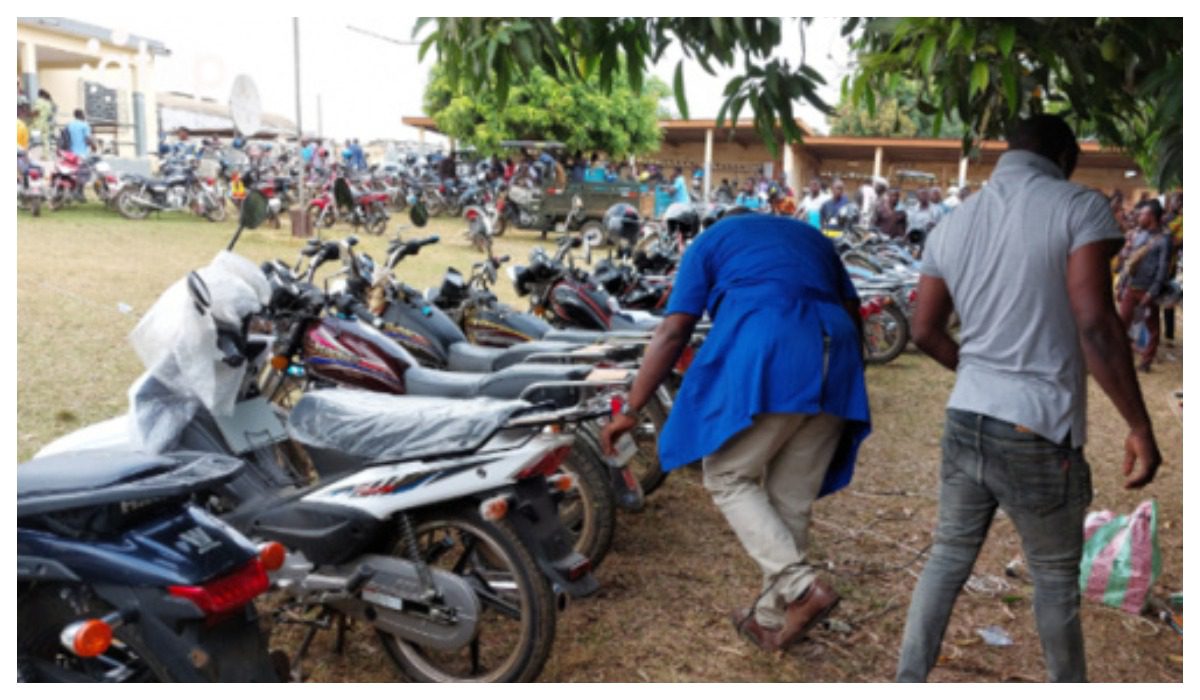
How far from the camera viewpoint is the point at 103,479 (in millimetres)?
2139

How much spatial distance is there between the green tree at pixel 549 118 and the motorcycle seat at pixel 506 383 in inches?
682

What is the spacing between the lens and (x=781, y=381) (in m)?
2.88

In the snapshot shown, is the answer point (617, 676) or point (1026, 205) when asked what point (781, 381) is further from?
point (617, 676)

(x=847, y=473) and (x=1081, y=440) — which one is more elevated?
(x=1081, y=440)

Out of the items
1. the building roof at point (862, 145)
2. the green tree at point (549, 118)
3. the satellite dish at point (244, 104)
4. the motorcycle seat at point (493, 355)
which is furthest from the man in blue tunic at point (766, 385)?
the building roof at point (862, 145)

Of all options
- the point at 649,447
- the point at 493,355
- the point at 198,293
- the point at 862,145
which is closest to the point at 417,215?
the point at 493,355

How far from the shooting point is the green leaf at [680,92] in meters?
2.75

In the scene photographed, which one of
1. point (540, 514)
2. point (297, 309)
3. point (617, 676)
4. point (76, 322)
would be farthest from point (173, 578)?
point (76, 322)

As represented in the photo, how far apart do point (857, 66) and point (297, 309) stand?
7.86 feet

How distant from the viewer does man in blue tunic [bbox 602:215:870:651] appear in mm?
2889

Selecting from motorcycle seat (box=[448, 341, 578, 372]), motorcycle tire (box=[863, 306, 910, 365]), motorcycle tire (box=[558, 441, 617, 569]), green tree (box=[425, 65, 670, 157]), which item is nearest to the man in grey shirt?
motorcycle tire (box=[558, 441, 617, 569])

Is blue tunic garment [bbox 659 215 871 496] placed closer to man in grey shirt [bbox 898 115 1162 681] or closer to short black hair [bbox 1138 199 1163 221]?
man in grey shirt [bbox 898 115 1162 681]

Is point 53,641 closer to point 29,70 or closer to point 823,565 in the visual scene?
point 823,565

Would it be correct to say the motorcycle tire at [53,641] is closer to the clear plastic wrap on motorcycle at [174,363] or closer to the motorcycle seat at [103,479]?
the motorcycle seat at [103,479]
